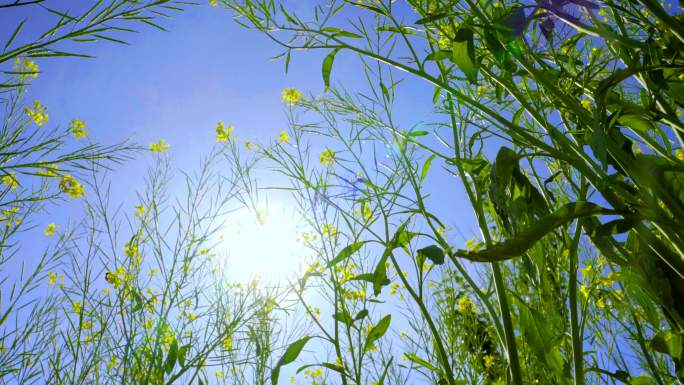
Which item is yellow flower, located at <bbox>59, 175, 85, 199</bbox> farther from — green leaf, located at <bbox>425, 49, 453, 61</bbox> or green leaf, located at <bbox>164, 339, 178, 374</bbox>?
green leaf, located at <bbox>425, 49, 453, 61</bbox>

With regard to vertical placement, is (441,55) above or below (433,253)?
above

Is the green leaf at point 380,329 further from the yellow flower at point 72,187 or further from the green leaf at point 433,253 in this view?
the yellow flower at point 72,187

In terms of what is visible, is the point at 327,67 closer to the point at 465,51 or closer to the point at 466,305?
the point at 465,51

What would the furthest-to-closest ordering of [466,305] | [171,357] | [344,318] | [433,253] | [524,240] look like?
[466,305], [171,357], [344,318], [433,253], [524,240]

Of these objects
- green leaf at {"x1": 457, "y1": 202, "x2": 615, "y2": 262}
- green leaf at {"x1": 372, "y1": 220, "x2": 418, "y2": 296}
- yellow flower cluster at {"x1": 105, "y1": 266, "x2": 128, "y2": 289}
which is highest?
yellow flower cluster at {"x1": 105, "y1": 266, "x2": 128, "y2": 289}

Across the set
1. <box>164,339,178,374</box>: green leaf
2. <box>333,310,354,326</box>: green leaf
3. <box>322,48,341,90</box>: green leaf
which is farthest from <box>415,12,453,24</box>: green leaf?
<box>164,339,178,374</box>: green leaf

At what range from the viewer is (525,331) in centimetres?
66

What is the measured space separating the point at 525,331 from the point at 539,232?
11.2 inches

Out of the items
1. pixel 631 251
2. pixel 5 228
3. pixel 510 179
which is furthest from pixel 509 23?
pixel 5 228

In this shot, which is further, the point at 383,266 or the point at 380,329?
the point at 380,329

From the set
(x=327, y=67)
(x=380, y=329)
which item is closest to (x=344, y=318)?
A: (x=380, y=329)

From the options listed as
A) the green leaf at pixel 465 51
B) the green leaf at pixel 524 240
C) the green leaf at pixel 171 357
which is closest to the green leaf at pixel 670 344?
the green leaf at pixel 524 240

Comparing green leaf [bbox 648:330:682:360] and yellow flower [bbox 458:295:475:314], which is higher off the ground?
yellow flower [bbox 458:295:475:314]

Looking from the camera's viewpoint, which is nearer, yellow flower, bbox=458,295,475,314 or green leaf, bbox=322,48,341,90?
green leaf, bbox=322,48,341,90
